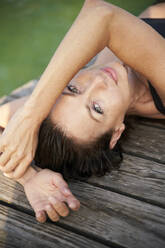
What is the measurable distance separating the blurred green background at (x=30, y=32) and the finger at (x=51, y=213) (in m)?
3.30

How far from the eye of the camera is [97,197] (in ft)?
5.52

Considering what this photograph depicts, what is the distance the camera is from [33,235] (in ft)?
4.96

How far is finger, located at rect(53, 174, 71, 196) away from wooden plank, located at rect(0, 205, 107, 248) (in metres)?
0.19

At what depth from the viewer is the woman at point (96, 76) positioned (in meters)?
1.68

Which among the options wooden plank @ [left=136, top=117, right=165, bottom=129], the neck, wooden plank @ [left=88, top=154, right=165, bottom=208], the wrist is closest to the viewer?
wooden plank @ [left=88, top=154, right=165, bottom=208]

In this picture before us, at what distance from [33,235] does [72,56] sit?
40.7 inches

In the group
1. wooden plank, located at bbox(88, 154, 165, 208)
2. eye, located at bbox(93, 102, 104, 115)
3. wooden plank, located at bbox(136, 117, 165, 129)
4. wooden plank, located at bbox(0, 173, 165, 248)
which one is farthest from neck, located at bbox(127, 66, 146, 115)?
wooden plank, located at bbox(0, 173, 165, 248)

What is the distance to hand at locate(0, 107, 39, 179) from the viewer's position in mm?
1675

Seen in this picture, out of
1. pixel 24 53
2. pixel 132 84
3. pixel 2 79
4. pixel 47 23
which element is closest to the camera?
pixel 132 84

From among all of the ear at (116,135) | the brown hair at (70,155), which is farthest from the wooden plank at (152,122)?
the brown hair at (70,155)

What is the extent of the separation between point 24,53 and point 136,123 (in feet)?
12.6

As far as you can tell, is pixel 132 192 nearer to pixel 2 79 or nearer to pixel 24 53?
pixel 2 79

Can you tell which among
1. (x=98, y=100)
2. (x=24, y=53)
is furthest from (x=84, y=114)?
(x=24, y=53)

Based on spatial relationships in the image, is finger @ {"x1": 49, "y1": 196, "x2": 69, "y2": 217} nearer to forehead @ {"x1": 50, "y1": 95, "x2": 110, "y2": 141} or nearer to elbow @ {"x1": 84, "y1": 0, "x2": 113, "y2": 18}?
forehead @ {"x1": 50, "y1": 95, "x2": 110, "y2": 141}
